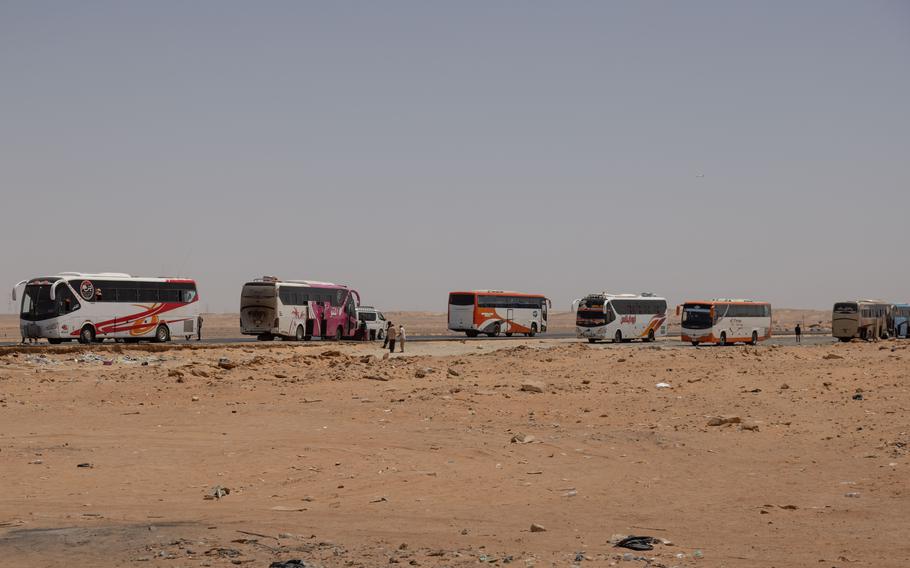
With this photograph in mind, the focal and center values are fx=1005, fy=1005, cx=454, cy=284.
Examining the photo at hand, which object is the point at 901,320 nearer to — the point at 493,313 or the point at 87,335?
the point at 493,313

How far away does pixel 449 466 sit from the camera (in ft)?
59.1

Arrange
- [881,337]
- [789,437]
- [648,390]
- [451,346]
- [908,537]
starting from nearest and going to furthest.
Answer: [908,537] < [789,437] < [648,390] < [451,346] < [881,337]

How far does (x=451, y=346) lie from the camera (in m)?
57.7

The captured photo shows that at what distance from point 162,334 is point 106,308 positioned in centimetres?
416

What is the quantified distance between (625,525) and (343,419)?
1267cm

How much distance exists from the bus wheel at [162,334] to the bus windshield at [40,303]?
6.47 m

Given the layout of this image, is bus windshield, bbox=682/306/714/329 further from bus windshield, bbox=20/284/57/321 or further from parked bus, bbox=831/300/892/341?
bus windshield, bbox=20/284/57/321

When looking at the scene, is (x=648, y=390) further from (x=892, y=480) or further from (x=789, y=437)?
(x=892, y=480)

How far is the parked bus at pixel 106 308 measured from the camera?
1960 inches

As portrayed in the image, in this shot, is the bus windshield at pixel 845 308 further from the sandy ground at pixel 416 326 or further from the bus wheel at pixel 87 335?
the bus wheel at pixel 87 335

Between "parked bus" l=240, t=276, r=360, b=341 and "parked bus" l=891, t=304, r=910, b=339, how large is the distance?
4603 cm

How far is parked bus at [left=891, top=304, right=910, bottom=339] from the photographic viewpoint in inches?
3184

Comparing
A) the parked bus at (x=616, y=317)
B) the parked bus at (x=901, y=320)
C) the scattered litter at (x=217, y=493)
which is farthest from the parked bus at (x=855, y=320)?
the scattered litter at (x=217, y=493)

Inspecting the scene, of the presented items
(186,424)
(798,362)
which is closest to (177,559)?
(186,424)
